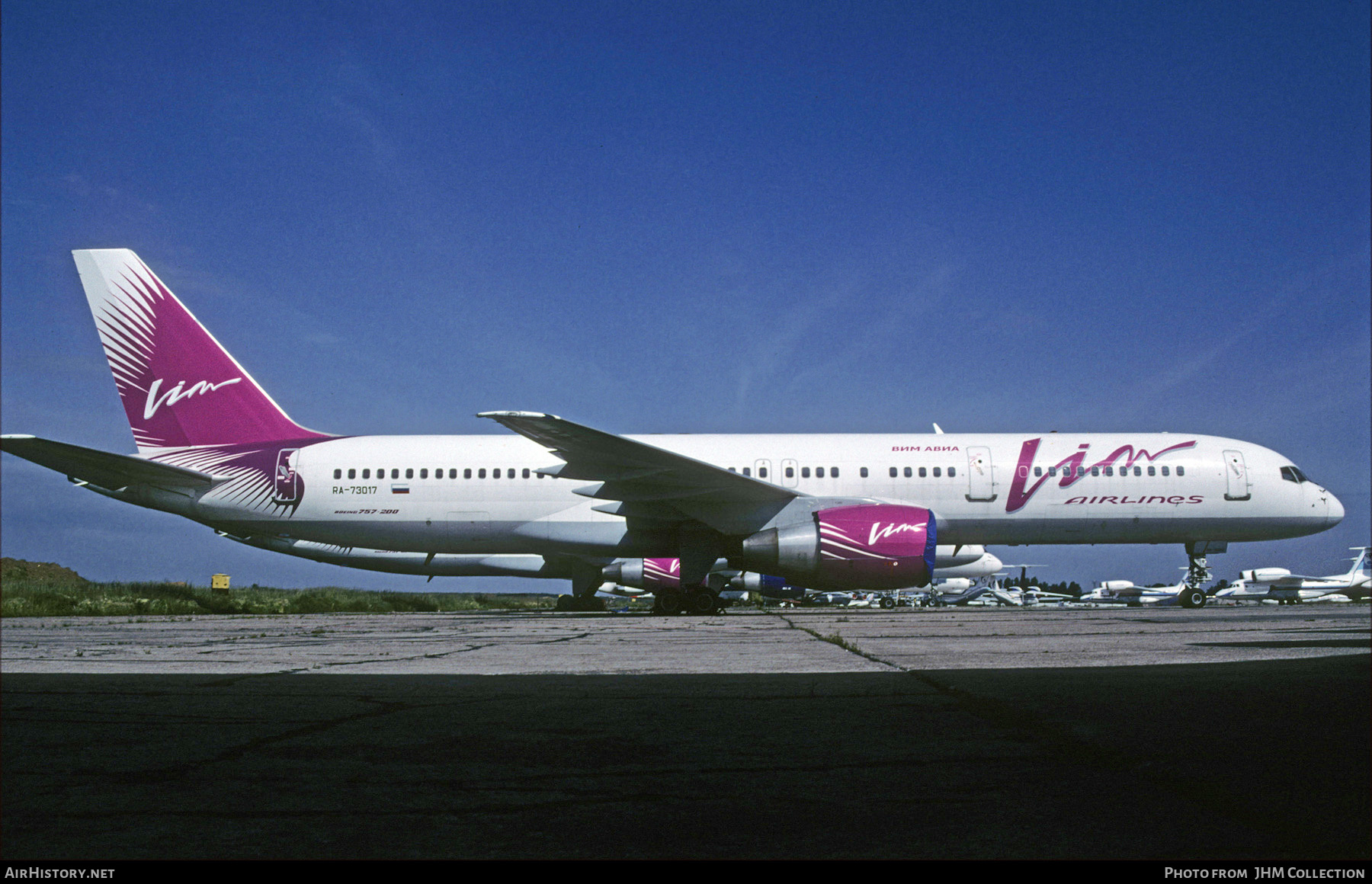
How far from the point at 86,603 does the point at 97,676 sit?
1366cm

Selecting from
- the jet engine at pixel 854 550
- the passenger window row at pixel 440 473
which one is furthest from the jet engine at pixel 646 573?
the jet engine at pixel 854 550

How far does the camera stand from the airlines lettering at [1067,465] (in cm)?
1678

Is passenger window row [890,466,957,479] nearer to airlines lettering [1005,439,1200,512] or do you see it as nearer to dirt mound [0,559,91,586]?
airlines lettering [1005,439,1200,512]

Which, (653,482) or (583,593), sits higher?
(653,482)

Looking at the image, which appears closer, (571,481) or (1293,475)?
(571,481)

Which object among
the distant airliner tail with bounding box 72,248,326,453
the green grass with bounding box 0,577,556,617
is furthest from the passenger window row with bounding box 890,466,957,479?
the green grass with bounding box 0,577,556,617

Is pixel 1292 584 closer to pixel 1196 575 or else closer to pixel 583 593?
pixel 1196 575

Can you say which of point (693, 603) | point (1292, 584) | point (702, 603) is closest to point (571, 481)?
point (693, 603)

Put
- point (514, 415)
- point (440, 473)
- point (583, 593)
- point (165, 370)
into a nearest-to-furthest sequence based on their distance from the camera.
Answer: point (514, 415)
point (440, 473)
point (165, 370)
point (583, 593)

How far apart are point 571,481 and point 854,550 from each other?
225 inches

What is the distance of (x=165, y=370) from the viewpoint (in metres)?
18.2

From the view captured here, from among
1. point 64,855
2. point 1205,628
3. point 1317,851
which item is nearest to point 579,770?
point 64,855

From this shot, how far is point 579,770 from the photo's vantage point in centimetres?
250

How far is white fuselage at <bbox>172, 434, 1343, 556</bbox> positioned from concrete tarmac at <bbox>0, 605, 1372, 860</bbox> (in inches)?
449
